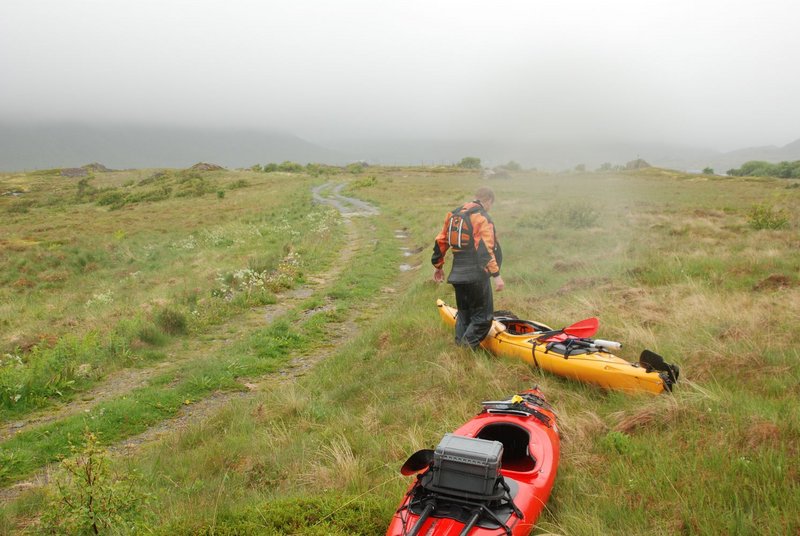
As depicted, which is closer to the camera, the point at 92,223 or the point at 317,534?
the point at 317,534

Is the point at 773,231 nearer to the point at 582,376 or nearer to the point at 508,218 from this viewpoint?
the point at 508,218

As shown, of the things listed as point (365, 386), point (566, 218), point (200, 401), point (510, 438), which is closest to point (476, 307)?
point (365, 386)

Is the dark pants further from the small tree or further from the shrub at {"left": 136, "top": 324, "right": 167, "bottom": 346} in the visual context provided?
the small tree

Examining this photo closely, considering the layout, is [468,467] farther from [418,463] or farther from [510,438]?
[510,438]

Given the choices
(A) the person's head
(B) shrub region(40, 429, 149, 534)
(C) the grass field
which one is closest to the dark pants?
(C) the grass field

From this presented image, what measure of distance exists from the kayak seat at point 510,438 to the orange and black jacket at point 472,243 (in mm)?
2718

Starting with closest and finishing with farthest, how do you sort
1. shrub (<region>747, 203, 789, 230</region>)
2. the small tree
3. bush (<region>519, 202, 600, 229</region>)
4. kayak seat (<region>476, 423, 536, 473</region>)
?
kayak seat (<region>476, 423, 536, 473</region>) < shrub (<region>747, 203, 789, 230</region>) < bush (<region>519, 202, 600, 229</region>) < the small tree

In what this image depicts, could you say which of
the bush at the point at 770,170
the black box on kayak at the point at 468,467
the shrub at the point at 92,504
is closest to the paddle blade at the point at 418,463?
the black box on kayak at the point at 468,467

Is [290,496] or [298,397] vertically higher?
[290,496]

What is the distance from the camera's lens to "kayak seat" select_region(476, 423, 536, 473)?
4668 millimetres

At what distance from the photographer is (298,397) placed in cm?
729

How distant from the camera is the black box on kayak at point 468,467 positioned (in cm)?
338

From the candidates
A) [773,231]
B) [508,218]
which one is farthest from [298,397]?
[508,218]

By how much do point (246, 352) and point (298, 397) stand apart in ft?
10.4
